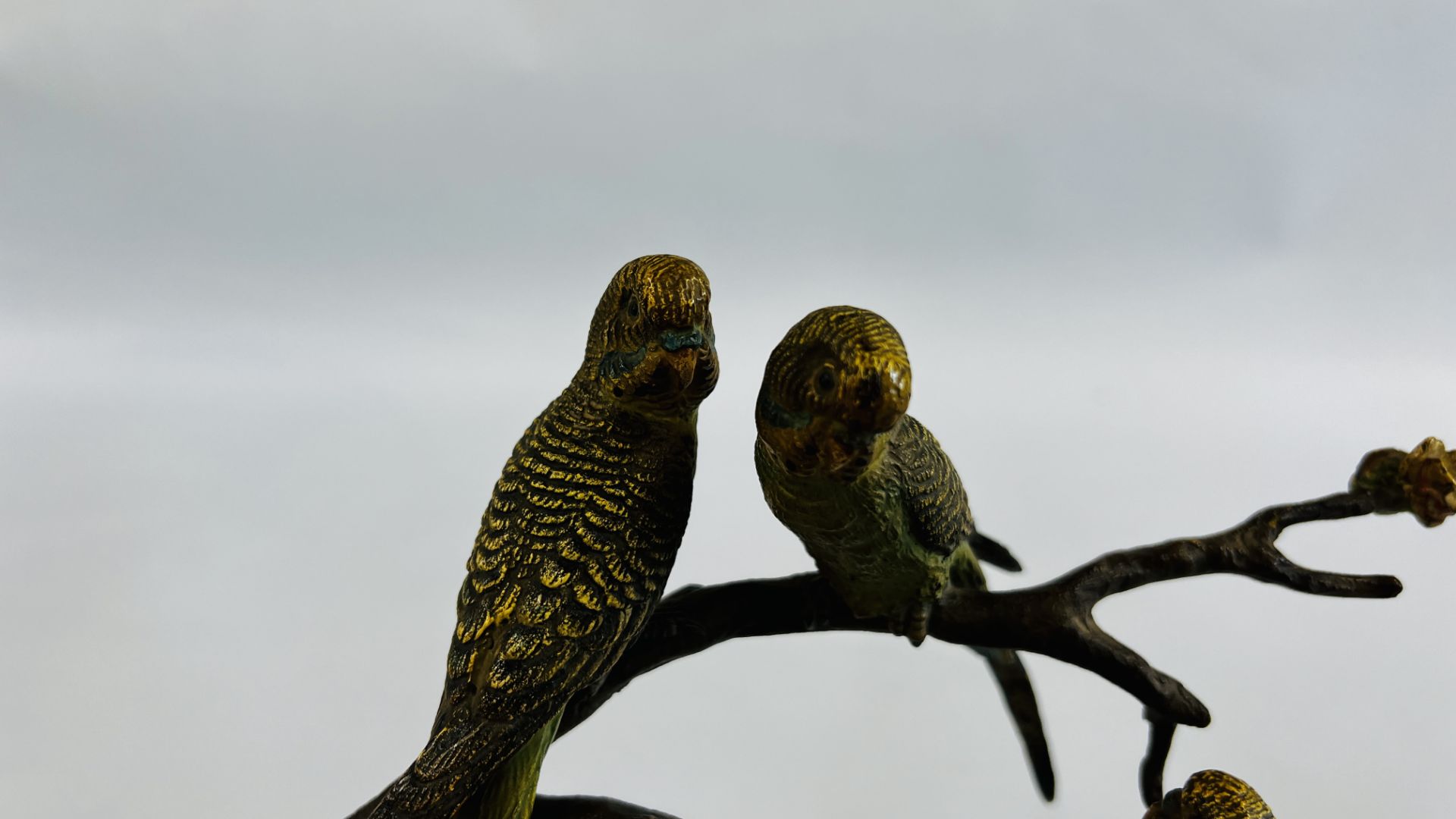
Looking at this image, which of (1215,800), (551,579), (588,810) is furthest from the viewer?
(588,810)

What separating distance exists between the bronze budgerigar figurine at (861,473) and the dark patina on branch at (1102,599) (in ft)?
0.24

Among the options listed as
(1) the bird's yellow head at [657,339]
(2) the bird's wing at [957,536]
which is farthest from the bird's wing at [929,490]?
(1) the bird's yellow head at [657,339]

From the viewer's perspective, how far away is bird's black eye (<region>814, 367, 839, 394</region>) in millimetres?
1237

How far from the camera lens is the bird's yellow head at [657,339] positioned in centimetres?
135

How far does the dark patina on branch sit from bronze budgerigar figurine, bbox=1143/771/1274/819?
4.3 inches

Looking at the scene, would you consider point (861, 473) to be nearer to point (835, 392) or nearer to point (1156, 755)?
point (835, 392)

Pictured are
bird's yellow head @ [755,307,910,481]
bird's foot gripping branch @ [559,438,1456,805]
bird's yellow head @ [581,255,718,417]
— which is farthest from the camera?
bird's foot gripping branch @ [559,438,1456,805]

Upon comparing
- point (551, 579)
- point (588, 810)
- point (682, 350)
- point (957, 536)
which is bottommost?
point (588, 810)

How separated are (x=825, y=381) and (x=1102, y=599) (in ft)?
2.39

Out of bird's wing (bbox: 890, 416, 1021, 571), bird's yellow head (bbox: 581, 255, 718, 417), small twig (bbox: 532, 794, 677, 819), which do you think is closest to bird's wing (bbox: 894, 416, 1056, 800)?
bird's wing (bbox: 890, 416, 1021, 571)

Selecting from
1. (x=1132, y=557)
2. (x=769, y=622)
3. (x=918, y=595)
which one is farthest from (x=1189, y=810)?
(x=769, y=622)

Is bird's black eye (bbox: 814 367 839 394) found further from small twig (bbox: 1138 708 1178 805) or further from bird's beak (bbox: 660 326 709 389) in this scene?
small twig (bbox: 1138 708 1178 805)

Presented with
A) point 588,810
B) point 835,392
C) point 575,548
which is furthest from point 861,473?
point 588,810

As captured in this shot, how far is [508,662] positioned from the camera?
1.29 metres
